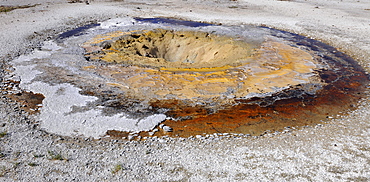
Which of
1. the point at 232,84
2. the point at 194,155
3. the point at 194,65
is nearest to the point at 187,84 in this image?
the point at 232,84

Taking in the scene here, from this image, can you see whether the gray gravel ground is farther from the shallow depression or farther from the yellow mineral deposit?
the yellow mineral deposit

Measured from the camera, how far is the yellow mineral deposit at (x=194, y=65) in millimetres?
6207

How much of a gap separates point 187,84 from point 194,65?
1.62m

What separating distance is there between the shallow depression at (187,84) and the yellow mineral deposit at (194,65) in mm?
28

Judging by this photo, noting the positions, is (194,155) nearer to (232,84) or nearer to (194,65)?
(232,84)

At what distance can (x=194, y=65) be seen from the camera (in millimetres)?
7973

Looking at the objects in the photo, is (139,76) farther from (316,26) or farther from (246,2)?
(246,2)

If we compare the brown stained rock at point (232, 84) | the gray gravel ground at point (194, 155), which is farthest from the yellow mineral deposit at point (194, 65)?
the gray gravel ground at point (194, 155)

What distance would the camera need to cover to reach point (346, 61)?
880 cm

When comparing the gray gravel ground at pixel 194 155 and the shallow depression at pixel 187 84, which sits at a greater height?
the shallow depression at pixel 187 84

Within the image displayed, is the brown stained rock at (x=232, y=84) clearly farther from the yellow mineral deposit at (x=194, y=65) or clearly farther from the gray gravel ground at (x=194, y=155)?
the gray gravel ground at (x=194, y=155)

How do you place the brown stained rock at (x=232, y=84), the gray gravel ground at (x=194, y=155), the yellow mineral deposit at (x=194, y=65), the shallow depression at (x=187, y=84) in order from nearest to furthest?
the gray gravel ground at (x=194, y=155), the shallow depression at (x=187, y=84), the brown stained rock at (x=232, y=84), the yellow mineral deposit at (x=194, y=65)

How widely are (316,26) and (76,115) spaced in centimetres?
1208

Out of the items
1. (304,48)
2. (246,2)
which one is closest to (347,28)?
(304,48)
